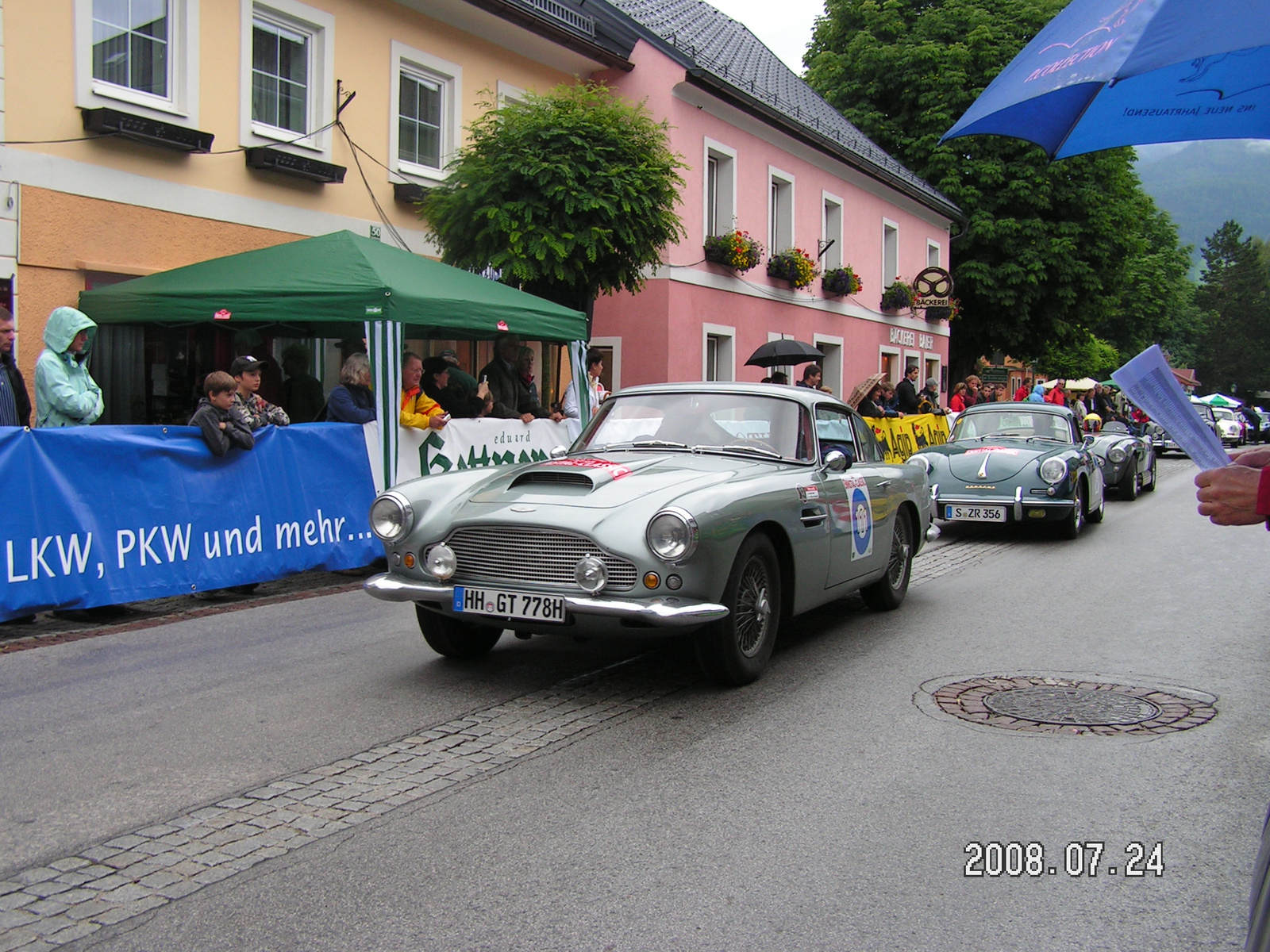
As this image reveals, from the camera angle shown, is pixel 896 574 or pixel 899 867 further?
pixel 896 574

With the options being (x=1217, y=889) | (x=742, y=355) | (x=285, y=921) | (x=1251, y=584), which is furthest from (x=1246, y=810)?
(x=742, y=355)

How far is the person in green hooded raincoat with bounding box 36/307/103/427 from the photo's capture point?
8.22 meters

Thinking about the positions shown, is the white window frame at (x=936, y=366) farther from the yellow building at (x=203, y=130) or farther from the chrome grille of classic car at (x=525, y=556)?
the chrome grille of classic car at (x=525, y=556)

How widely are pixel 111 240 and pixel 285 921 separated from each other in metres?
10.3

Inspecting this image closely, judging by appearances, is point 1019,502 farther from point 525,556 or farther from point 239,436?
point 525,556

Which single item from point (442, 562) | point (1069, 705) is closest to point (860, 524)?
point (1069, 705)

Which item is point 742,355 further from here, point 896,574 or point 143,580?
point 143,580

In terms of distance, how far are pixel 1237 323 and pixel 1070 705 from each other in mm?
107491

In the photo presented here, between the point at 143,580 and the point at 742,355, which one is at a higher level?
the point at 742,355

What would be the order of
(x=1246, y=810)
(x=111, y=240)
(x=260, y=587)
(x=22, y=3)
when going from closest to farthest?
(x=1246, y=810) → (x=260, y=587) → (x=22, y=3) → (x=111, y=240)

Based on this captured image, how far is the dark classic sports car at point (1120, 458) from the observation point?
56.9 feet

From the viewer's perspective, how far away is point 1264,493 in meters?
2.37

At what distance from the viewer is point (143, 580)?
7656 millimetres

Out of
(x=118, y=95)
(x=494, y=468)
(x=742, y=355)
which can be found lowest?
(x=494, y=468)
